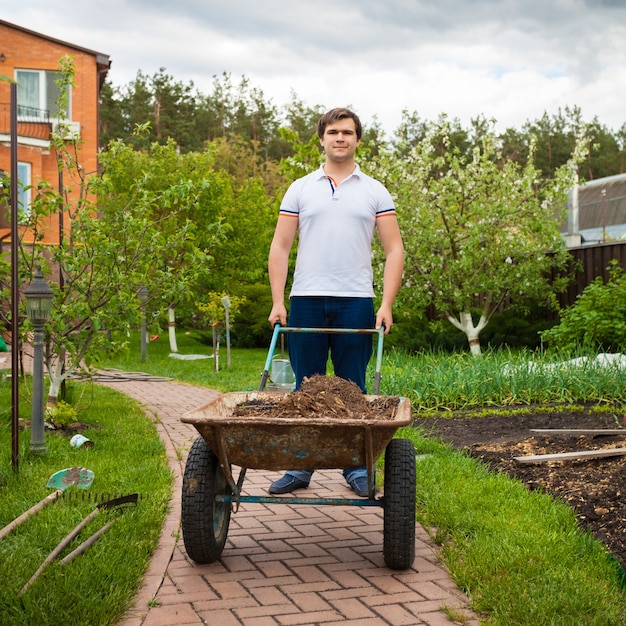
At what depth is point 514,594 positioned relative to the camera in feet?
10.2

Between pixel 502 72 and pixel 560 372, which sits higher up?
pixel 502 72

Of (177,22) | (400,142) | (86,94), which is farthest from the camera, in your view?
(86,94)

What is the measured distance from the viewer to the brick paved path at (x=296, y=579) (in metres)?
3.04

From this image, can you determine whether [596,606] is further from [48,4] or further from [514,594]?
[48,4]

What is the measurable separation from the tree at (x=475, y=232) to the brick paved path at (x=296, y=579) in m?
8.27

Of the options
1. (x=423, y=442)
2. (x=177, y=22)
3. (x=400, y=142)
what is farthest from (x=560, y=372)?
(x=400, y=142)

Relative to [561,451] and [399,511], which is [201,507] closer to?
[399,511]

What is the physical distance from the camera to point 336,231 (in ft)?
14.3

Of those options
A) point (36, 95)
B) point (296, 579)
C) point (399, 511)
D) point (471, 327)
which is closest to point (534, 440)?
point (399, 511)

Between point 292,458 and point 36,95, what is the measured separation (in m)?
19.9

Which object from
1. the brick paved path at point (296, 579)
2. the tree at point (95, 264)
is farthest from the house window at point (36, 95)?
the brick paved path at point (296, 579)

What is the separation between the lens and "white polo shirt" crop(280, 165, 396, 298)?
4.35 metres

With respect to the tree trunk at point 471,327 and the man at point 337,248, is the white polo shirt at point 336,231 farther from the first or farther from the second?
the tree trunk at point 471,327

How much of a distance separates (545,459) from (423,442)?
3.41ft
